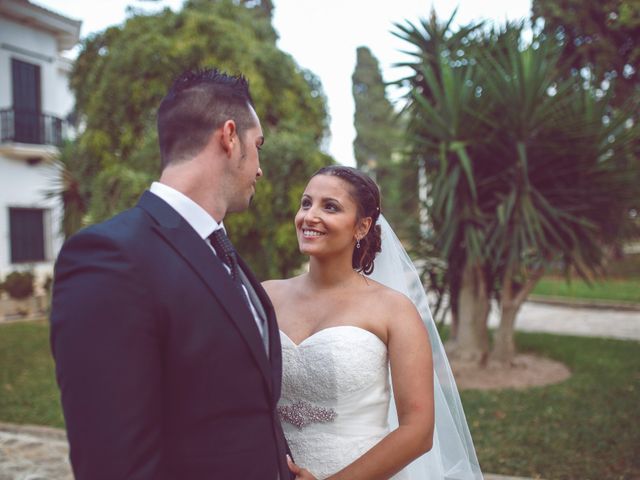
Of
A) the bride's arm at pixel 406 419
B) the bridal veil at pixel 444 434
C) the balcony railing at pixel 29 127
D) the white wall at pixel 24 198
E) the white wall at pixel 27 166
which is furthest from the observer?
the balcony railing at pixel 29 127

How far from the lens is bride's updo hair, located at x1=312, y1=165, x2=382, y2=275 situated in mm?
2504

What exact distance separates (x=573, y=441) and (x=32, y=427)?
17.0 feet

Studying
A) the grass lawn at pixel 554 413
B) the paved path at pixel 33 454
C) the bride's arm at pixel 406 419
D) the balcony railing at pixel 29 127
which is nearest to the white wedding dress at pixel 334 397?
the bride's arm at pixel 406 419

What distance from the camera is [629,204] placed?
24.5 ft

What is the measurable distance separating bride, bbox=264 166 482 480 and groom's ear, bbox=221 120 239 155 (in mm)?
843

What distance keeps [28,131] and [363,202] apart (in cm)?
1719

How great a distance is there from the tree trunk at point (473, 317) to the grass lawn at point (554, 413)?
1.03 meters

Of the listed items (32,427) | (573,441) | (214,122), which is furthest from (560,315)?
(214,122)

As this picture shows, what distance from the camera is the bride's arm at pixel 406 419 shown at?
84.1 inches

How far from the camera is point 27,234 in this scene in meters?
16.7

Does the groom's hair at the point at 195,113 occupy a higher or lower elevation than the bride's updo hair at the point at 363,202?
higher

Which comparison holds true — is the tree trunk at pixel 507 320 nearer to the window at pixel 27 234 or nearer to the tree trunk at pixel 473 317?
the tree trunk at pixel 473 317

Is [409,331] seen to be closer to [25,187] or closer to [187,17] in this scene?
[187,17]

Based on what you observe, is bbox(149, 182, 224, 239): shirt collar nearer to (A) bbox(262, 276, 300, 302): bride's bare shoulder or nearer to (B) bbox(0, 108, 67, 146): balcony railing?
(A) bbox(262, 276, 300, 302): bride's bare shoulder
